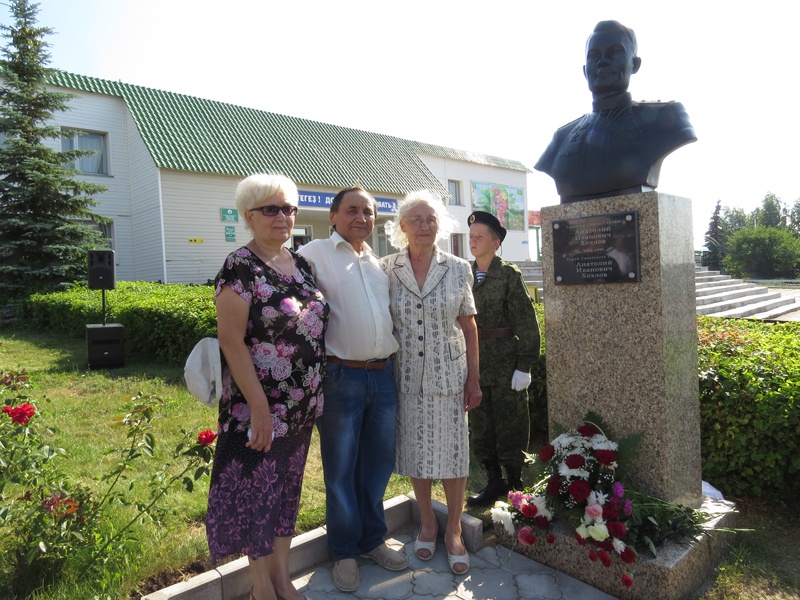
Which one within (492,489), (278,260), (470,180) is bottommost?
(492,489)

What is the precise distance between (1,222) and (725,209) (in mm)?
85598

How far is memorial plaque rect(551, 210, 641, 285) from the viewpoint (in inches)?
114

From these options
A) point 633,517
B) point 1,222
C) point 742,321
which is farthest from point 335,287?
point 1,222

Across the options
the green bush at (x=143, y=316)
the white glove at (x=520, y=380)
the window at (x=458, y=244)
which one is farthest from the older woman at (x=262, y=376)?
the window at (x=458, y=244)

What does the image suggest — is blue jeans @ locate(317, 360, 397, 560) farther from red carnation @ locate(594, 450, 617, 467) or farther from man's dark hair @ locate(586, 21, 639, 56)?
man's dark hair @ locate(586, 21, 639, 56)

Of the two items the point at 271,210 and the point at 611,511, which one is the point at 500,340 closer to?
the point at 611,511

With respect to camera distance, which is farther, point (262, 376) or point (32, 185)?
point (32, 185)

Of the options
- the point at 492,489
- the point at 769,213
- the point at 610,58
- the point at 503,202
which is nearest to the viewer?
the point at 610,58

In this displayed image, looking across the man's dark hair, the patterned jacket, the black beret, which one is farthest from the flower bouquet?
the man's dark hair

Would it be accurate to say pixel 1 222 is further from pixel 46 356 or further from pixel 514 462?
pixel 514 462

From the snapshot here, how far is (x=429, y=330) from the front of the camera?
110 inches

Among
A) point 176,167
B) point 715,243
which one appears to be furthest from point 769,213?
point 176,167

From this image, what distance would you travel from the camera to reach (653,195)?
2.85 metres

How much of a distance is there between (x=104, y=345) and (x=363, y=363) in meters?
6.70
